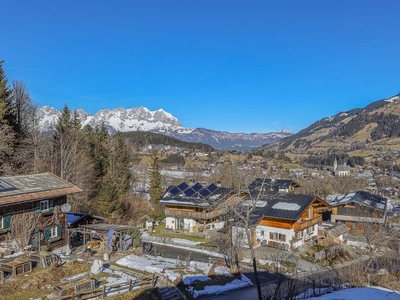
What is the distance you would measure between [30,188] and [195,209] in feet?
83.2

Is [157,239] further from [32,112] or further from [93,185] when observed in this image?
[32,112]

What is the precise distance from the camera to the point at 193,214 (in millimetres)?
46406

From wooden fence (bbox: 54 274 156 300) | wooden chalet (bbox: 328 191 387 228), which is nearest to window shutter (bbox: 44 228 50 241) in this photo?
wooden fence (bbox: 54 274 156 300)

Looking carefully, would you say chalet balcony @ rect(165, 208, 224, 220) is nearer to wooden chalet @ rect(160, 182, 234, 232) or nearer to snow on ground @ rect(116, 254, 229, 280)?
wooden chalet @ rect(160, 182, 234, 232)

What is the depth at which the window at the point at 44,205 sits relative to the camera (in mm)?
26281

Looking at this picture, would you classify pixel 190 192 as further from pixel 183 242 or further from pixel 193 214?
pixel 183 242

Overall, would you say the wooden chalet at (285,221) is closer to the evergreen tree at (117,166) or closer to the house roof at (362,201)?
the house roof at (362,201)

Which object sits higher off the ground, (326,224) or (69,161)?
(69,161)

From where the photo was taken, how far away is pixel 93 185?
5159cm

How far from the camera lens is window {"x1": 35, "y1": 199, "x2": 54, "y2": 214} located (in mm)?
26281

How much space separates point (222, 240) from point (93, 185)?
24.2 meters

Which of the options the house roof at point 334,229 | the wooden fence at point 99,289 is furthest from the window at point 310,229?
the wooden fence at point 99,289

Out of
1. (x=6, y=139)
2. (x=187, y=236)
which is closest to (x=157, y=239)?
(x=187, y=236)

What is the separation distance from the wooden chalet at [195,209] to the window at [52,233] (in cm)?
2111
